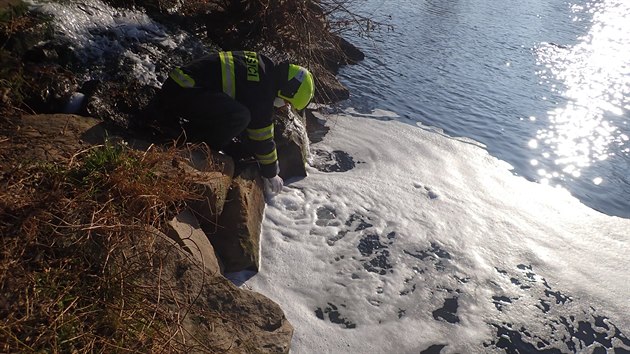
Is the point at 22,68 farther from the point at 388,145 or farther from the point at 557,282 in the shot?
the point at 557,282

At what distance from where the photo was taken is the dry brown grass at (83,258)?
2119mm

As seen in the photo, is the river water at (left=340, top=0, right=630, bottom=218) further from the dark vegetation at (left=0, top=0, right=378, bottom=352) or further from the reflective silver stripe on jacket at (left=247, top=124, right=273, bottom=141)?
the dark vegetation at (left=0, top=0, right=378, bottom=352)

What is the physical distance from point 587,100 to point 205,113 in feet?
30.2

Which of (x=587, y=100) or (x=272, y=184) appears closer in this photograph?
(x=272, y=184)

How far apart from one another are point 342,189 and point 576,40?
1361 centimetres

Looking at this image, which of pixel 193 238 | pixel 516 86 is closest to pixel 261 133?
pixel 193 238

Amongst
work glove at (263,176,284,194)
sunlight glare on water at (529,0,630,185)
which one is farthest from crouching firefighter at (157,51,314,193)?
sunlight glare on water at (529,0,630,185)

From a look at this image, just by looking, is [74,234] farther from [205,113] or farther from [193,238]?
[205,113]

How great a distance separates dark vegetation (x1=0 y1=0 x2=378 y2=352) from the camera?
84.2 inches

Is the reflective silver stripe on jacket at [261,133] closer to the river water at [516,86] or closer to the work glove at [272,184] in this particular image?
the work glove at [272,184]

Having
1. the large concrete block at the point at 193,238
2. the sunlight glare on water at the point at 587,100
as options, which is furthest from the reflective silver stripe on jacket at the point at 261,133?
the sunlight glare on water at the point at 587,100

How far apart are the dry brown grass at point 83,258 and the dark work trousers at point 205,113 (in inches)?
41.2

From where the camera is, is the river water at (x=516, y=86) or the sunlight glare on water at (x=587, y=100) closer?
the river water at (x=516, y=86)

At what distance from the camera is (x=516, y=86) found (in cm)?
1037
